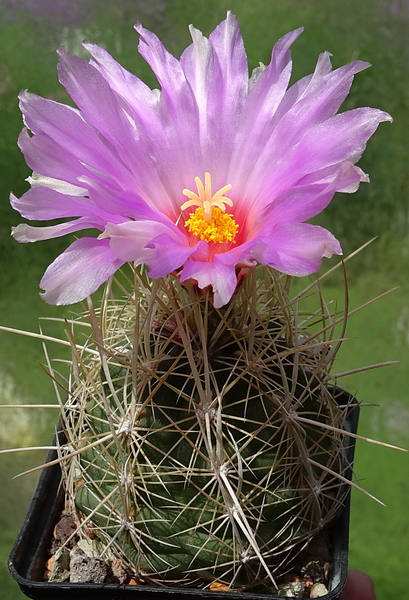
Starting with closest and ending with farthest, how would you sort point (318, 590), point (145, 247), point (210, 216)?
point (145, 247) < point (210, 216) < point (318, 590)

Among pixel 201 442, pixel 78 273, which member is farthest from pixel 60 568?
pixel 78 273

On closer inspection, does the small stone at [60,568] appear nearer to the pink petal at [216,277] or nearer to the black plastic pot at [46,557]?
the black plastic pot at [46,557]

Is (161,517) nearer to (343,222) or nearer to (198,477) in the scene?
(198,477)

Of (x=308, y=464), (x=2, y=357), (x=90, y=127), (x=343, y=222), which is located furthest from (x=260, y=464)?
(x=343, y=222)

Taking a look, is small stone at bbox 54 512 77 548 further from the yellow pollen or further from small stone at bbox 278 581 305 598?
the yellow pollen

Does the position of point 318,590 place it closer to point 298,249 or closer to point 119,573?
point 119,573

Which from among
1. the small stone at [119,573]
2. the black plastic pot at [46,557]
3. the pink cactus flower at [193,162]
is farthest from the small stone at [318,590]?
the pink cactus flower at [193,162]

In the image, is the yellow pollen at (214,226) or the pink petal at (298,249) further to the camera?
the yellow pollen at (214,226)

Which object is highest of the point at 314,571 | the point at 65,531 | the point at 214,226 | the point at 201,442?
the point at 214,226
